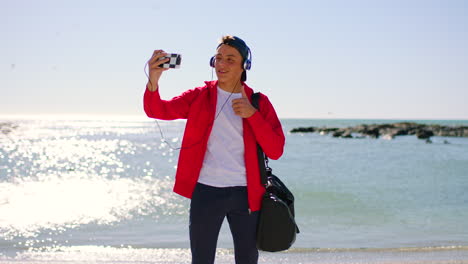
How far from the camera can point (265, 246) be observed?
268 centimetres

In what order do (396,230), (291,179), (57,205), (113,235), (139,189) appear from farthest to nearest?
1. (291,179)
2. (139,189)
3. (57,205)
4. (396,230)
5. (113,235)

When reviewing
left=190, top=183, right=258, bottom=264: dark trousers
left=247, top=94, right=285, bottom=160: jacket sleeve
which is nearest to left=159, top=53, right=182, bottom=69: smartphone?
left=247, top=94, right=285, bottom=160: jacket sleeve

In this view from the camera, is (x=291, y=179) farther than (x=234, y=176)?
Yes

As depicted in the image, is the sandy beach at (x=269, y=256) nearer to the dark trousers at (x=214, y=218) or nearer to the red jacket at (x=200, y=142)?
the dark trousers at (x=214, y=218)

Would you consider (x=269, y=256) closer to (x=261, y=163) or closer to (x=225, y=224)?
(x=225, y=224)

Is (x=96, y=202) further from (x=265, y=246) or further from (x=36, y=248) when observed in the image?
(x=265, y=246)

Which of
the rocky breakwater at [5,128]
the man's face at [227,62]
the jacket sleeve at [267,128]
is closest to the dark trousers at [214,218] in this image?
the jacket sleeve at [267,128]

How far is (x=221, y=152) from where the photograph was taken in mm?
2631

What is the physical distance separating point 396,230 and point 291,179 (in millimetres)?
7597

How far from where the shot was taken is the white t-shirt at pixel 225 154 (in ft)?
8.54

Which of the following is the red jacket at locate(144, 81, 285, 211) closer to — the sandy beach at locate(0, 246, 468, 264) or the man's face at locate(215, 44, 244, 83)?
the man's face at locate(215, 44, 244, 83)

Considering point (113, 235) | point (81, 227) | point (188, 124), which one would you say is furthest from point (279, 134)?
point (81, 227)

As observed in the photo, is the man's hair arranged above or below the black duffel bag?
above

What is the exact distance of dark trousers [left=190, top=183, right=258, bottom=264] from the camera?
2.59 m
